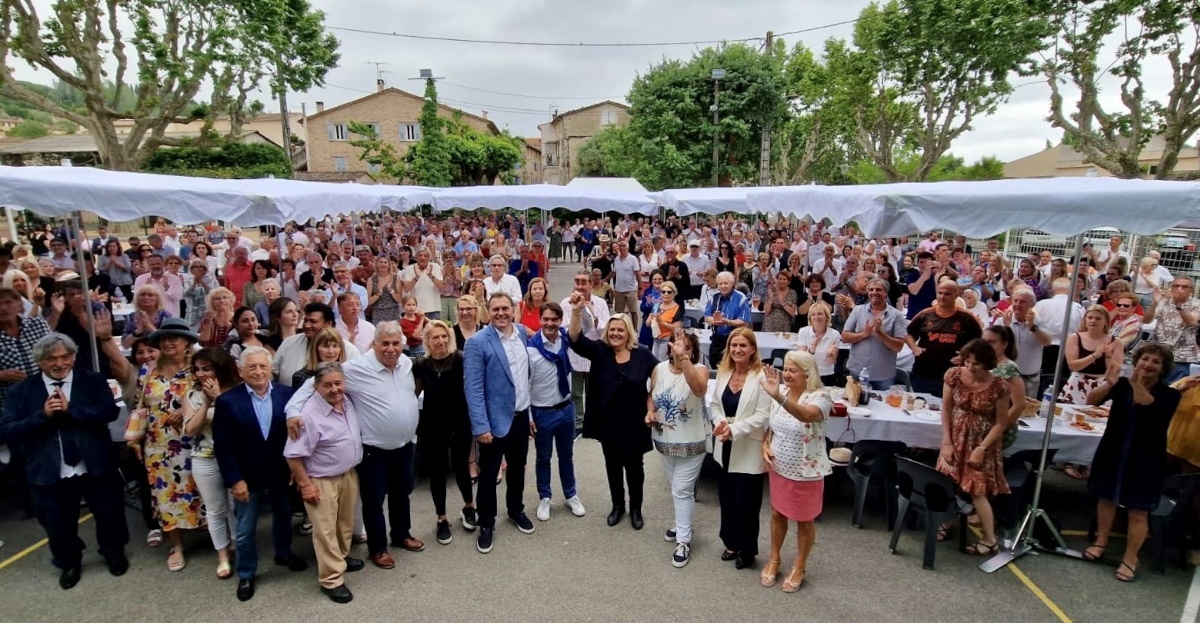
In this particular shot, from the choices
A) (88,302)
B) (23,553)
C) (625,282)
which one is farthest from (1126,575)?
(88,302)

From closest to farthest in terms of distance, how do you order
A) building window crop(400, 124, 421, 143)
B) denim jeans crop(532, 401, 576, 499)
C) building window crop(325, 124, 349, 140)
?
1. denim jeans crop(532, 401, 576, 499)
2. building window crop(325, 124, 349, 140)
3. building window crop(400, 124, 421, 143)

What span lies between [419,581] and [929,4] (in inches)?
732

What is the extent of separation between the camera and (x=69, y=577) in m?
3.68

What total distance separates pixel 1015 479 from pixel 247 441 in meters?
4.99

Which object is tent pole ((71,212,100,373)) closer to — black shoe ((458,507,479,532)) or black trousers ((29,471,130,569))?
black trousers ((29,471,130,569))

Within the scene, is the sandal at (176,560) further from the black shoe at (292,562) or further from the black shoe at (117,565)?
the black shoe at (292,562)

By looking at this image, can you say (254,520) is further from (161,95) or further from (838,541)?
(161,95)

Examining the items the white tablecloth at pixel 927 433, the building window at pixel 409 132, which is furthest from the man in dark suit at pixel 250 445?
the building window at pixel 409 132

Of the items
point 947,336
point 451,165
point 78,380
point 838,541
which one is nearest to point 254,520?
point 78,380

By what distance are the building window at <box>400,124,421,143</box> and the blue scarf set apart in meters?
46.7

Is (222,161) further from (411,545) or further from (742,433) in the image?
(742,433)

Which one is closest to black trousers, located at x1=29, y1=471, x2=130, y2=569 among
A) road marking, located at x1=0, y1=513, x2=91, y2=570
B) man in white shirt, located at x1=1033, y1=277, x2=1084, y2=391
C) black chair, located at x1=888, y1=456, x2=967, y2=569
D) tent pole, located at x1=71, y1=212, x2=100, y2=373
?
road marking, located at x1=0, y1=513, x2=91, y2=570

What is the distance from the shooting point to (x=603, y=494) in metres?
4.91

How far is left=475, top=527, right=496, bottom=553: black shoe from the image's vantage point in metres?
4.08
